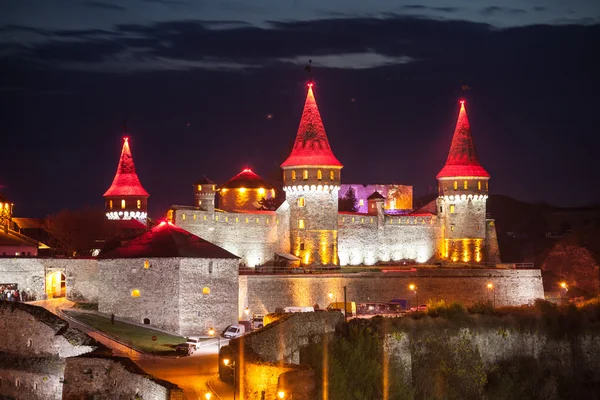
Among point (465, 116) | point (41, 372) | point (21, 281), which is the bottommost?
point (41, 372)

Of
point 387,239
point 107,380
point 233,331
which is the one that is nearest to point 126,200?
point 387,239

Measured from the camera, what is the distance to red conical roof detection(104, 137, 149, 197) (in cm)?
7194

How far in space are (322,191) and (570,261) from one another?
64.6 feet

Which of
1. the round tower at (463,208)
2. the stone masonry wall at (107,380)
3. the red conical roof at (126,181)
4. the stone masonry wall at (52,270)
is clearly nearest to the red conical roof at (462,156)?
the round tower at (463,208)

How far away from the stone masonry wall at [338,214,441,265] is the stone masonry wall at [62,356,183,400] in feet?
111

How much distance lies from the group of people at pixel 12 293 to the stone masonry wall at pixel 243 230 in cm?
1119

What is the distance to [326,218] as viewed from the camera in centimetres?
6750

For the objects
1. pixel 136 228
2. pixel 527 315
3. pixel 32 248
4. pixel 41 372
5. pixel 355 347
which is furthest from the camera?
pixel 136 228

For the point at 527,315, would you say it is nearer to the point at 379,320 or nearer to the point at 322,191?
the point at 379,320

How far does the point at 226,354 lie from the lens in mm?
41344

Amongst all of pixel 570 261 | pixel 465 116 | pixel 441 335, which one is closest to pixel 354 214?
pixel 465 116

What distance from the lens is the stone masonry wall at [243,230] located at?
63.8 m

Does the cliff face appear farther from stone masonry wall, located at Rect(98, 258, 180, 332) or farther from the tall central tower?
the tall central tower

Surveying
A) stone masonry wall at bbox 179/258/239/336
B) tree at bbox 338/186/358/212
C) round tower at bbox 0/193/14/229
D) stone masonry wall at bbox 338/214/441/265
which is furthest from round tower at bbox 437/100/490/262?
round tower at bbox 0/193/14/229
